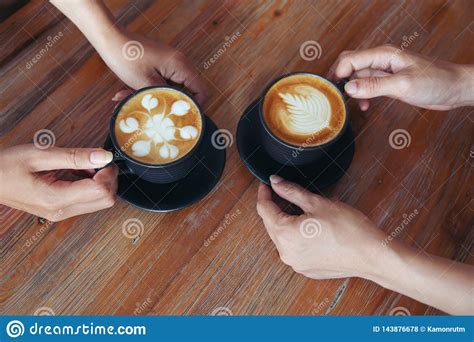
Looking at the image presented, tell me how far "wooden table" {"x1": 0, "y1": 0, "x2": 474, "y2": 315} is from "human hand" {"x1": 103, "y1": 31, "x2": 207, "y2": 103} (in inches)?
2.4

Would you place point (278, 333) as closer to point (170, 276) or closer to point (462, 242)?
point (170, 276)

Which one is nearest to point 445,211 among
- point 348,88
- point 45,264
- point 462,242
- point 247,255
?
point 462,242

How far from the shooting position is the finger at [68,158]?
93cm

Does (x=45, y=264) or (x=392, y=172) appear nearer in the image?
(x=45, y=264)

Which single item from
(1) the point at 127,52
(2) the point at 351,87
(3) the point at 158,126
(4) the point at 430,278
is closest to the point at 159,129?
(3) the point at 158,126

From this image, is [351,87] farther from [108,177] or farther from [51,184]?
[51,184]

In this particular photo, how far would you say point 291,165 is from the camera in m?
1.08

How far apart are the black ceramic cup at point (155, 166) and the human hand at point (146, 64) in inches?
5.3

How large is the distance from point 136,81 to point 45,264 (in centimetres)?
53

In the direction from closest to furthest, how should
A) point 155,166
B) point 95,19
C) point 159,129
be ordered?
point 155,166, point 159,129, point 95,19

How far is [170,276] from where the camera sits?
1060 mm

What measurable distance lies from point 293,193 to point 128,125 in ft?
1.39

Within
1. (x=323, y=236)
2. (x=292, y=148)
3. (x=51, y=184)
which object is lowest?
(x=51, y=184)

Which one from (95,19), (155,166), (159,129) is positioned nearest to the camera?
(155,166)
